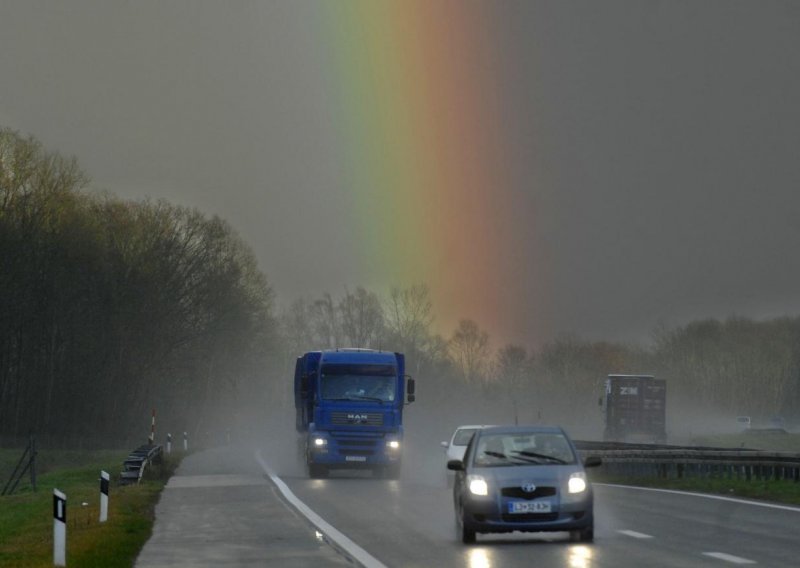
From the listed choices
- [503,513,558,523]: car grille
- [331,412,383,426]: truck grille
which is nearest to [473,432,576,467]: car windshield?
[503,513,558,523]: car grille

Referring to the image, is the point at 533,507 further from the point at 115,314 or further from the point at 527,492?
the point at 115,314

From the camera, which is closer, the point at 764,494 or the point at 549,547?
the point at 549,547

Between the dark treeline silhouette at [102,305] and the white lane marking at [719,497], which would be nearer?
the white lane marking at [719,497]

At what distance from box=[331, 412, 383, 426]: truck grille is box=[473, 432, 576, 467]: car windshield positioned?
19336 millimetres

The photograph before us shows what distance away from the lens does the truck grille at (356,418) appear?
39.1 meters

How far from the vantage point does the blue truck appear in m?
39.0

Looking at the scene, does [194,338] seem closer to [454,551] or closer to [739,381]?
[454,551]

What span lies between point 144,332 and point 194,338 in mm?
3568

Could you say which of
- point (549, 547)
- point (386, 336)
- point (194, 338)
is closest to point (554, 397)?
point (386, 336)

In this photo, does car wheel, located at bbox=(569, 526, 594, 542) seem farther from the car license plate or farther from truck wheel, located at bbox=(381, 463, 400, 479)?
truck wheel, located at bbox=(381, 463, 400, 479)

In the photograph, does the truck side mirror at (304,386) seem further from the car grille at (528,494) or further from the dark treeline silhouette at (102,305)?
the dark treeline silhouette at (102,305)

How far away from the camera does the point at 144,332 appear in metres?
81.0

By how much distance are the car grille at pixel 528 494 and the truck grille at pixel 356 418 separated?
69.2 ft

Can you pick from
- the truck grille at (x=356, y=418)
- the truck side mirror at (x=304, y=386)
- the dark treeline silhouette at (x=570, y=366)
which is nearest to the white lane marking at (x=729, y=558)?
the truck grille at (x=356, y=418)
